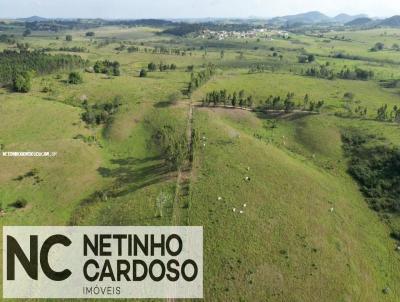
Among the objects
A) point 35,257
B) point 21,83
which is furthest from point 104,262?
point 21,83

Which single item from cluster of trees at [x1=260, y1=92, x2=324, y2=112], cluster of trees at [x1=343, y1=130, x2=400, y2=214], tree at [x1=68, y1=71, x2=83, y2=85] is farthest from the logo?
tree at [x1=68, y1=71, x2=83, y2=85]

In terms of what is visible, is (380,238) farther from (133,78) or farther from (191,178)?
(133,78)

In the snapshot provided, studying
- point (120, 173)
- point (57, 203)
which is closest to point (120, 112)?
point (120, 173)

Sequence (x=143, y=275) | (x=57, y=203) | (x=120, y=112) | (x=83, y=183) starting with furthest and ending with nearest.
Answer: (x=120, y=112), (x=83, y=183), (x=57, y=203), (x=143, y=275)

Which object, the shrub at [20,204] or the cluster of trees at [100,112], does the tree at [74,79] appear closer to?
the cluster of trees at [100,112]

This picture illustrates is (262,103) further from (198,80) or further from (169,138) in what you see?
(169,138)

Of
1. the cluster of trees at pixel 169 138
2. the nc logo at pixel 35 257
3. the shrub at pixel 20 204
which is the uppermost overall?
the cluster of trees at pixel 169 138

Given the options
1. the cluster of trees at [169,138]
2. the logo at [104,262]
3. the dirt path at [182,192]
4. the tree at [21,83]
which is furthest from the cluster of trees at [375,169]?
the tree at [21,83]
